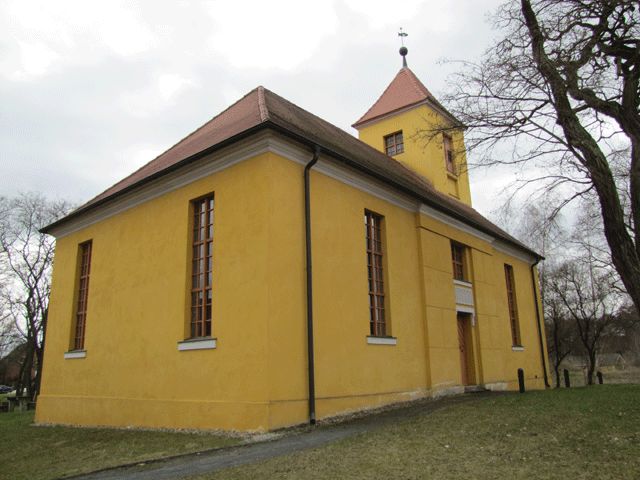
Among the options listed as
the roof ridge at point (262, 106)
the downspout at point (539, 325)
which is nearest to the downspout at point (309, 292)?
the roof ridge at point (262, 106)

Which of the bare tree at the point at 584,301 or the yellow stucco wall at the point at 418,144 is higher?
the yellow stucco wall at the point at 418,144

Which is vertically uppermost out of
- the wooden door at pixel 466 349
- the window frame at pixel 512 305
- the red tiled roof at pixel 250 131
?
the red tiled roof at pixel 250 131

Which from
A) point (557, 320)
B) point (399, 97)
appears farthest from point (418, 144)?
point (557, 320)

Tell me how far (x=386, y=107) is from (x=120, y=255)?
41.9ft

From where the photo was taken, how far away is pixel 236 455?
7.84 m

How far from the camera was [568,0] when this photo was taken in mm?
8773

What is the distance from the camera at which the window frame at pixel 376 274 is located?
505 inches

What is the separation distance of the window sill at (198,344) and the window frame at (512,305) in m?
14.1

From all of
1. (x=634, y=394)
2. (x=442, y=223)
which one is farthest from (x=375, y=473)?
(x=442, y=223)

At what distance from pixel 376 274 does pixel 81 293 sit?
905 cm

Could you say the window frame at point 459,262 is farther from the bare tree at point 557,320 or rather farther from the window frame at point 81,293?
the bare tree at point 557,320

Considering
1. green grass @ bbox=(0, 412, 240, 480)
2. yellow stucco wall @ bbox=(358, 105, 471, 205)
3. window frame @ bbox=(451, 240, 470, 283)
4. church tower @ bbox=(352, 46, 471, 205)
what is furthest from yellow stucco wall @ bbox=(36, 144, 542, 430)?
church tower @ bbox=(352, 46, 471, 205)

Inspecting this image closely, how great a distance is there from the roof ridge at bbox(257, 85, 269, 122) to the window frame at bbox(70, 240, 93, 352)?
6692mm

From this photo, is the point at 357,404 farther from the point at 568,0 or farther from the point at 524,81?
the point at 568,0
